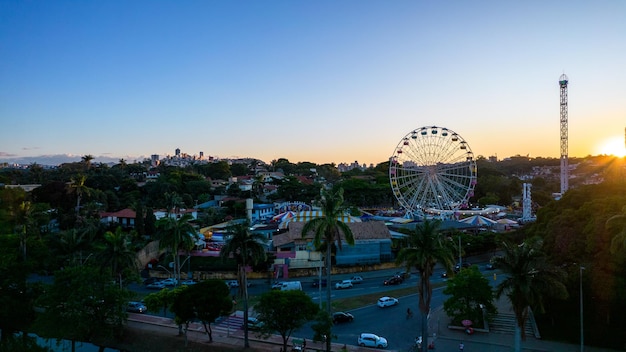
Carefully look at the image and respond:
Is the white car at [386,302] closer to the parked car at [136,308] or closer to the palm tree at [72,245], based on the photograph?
the parked car at [136,308]

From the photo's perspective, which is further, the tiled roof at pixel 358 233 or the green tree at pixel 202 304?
the tiled roof at pixel 358 233

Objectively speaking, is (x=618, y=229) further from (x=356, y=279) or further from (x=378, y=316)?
(x=356, y=279)

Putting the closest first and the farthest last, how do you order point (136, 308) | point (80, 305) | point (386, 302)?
point (80, 305)
point (386, 302)
point (136, 308)

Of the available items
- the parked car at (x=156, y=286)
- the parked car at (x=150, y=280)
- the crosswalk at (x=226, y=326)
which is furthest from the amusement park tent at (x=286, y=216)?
the crosswalk at (x=226, y=326)

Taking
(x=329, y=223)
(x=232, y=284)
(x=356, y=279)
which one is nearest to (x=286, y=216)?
(x=232, y=284)

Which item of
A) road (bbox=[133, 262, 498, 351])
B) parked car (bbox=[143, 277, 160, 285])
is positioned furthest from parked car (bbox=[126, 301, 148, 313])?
parked car (bbox=[143, 277, 160, 285])

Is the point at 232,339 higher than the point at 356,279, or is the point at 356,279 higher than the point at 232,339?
the point at 356,279

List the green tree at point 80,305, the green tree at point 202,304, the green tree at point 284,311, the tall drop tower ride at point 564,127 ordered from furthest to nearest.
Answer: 1. the tall drop tower ride at point 564,127
2. the green tree at point 202,304
3. the green tree at point 80,305
4. the green tree at point 284,311
